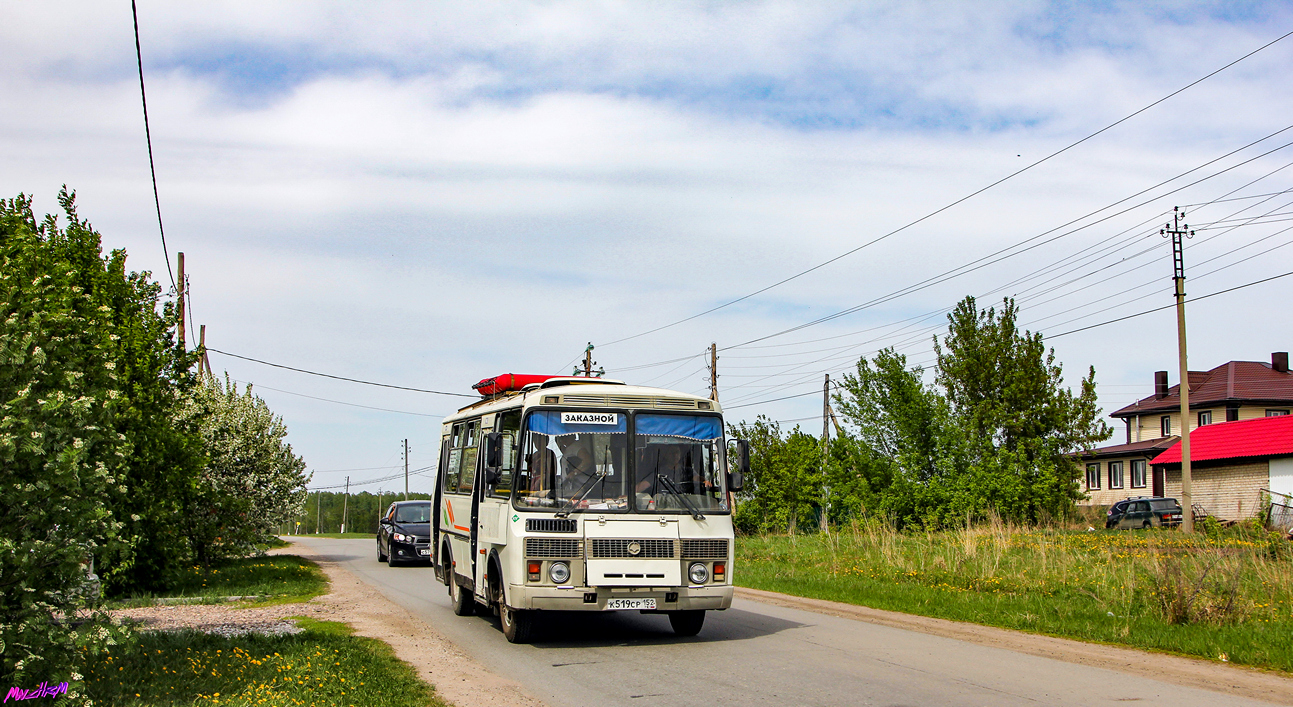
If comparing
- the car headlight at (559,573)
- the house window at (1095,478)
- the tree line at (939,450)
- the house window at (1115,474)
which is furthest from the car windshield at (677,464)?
the house window at (1095,478)

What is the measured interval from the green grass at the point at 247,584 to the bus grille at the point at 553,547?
7.44 metres

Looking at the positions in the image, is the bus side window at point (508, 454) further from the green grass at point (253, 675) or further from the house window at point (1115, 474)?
the house window at point (1115, 474)

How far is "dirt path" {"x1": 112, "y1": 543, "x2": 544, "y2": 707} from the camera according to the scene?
27.6 ft

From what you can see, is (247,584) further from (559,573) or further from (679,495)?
(679,495)

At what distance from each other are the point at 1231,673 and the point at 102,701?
31.5 feet

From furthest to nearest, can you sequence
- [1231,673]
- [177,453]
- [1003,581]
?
[177,453] → [1003,581] → [1231,673]

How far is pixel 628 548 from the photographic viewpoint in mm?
10461

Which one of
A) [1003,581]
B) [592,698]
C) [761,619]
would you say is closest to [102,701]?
[592,698]

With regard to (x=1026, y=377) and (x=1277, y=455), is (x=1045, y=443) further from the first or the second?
(x=1277, y=455)

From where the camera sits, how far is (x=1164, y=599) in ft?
39.8

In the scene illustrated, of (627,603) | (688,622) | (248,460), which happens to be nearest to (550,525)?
(627,603)

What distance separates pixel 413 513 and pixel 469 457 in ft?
43.4

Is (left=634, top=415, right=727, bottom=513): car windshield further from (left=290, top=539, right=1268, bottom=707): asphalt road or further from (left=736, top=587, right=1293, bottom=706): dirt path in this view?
(left=736, top=587, right=1293, bottom=706): dirt path

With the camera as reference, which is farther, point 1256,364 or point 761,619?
point 1256,364
